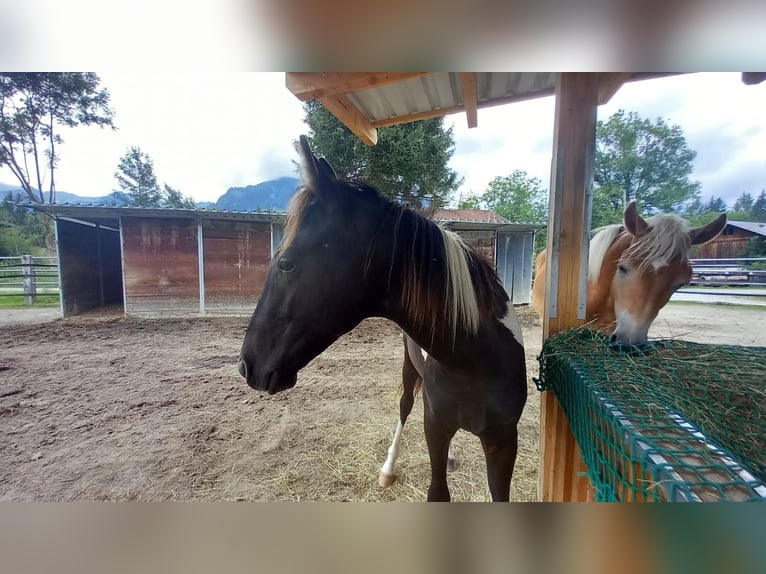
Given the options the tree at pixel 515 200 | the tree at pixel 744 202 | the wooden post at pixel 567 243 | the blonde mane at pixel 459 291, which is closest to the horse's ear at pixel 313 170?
the blonde mane at pixel 459 291

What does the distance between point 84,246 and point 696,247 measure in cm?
338

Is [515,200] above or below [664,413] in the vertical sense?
above

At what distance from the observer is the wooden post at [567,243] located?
0.68m

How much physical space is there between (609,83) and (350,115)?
724 mm

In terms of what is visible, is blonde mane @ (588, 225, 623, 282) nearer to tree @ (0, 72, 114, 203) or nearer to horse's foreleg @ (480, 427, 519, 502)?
horse's foreleg @ (480, 427, 519, 502)

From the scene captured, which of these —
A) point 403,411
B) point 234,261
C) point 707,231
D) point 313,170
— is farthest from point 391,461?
point 234,261

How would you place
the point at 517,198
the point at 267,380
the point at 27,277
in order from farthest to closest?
the point at 517,198
the point at 27,277
the point at 267,380

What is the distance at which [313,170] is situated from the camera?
0.51 meters

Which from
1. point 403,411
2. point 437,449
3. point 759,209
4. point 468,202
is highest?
point 468,202

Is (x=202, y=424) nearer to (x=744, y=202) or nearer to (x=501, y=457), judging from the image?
(x=501, y=457)

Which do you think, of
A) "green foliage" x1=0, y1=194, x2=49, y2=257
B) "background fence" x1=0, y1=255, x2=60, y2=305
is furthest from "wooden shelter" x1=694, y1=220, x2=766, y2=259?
"background fence" x1=0, y1=255, x2=60, y2=305

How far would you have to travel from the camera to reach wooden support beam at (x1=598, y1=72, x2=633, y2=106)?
63 cm

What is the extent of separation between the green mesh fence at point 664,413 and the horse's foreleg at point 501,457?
0.17 meters
